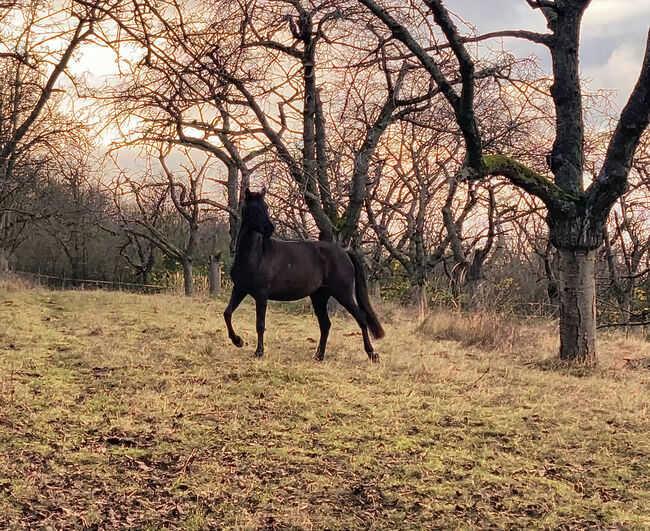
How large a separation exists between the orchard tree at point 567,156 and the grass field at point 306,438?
0.88 m

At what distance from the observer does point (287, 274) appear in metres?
7.59

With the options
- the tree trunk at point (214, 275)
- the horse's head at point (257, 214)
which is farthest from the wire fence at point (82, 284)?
the horse's head at point (257, 214)

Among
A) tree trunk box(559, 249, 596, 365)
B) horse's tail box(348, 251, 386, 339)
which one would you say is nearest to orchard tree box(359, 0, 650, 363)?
tree trunk box(559, 249, 596, 365)

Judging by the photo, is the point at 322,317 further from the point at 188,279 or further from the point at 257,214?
the point at 188,279

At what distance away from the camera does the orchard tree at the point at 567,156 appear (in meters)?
Answer: 7.51

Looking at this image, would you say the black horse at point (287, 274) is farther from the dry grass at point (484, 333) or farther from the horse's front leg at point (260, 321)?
the dry grass at point (484, 333)

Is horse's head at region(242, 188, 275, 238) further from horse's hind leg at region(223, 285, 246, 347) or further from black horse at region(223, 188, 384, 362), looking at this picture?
horse's hind leg at region(223, 285, 246, 347)

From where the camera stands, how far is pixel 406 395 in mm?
5980

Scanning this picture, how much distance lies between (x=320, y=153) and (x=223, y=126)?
4532 millimetres

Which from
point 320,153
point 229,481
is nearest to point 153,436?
point 229,481

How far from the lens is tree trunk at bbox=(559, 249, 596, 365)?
26.8 feet

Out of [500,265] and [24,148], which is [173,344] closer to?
[24,148]

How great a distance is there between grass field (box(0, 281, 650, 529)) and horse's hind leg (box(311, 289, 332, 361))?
0.21 m

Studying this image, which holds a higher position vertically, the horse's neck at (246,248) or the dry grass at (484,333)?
the horse's neck at (246,248)
